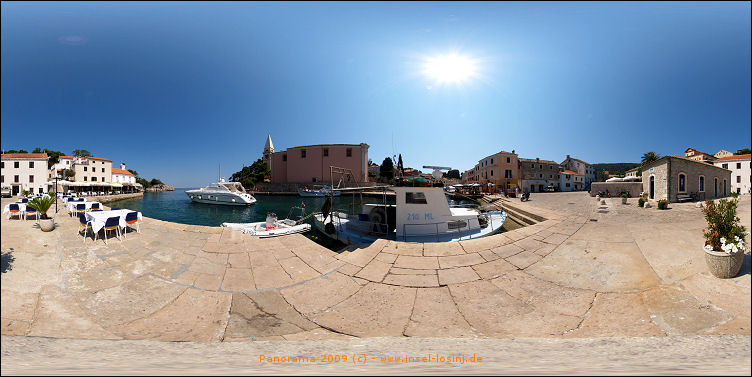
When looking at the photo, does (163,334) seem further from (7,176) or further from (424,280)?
(7,176)

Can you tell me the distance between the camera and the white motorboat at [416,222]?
6316 millimetres

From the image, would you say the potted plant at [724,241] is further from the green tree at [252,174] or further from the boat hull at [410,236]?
the green tree at [252,174]

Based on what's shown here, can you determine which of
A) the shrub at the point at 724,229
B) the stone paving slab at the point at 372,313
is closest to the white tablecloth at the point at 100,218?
the stone paving slab at the point at 372,313

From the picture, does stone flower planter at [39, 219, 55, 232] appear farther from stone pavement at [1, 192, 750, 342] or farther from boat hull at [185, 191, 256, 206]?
boat hull at [185, 191, 256, 206]

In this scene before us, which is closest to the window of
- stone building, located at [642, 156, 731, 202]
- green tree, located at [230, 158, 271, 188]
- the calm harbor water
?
the calm harbor water

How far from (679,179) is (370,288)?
8813mm

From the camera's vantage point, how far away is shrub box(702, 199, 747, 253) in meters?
2.95

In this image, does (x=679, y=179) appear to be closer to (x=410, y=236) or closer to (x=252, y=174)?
(x=410, y=236)

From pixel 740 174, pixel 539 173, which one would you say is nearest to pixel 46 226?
pixel 740 174

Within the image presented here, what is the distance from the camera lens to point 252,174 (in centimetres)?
4803

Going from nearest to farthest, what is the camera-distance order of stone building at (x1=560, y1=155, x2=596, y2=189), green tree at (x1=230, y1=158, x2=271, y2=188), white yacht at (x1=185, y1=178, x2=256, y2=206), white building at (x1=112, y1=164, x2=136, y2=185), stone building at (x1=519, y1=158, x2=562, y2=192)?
stone building at (x1=519, y1=158, x2=562, y2=192) → stone building at (x1=560, y1=155, x2=596, y2=189) → white yacht at (x1=185, y1=178, x2=256, y2=206) → white building at (x1=112, y1=164, x2=136, y2=185) → green tree at (x1=230, y1=158, x2=271, y2=188)

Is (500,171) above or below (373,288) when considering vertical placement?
above

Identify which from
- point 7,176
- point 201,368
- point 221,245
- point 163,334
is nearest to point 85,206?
point 221,245

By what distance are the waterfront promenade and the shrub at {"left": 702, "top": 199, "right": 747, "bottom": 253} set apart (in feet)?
1.01
